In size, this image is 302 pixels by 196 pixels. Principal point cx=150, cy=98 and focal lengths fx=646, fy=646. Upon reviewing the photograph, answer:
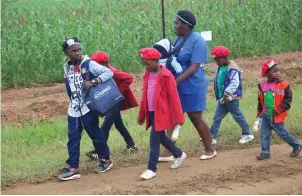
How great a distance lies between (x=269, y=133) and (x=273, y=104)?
42 centimetres

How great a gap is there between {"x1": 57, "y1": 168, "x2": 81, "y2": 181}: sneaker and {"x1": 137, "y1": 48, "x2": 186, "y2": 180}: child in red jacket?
823mm

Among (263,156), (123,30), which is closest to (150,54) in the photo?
(263,156)

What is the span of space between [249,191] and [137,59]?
8.11 m

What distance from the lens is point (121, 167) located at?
808 centimetres

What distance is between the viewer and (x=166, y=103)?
7.43 metres

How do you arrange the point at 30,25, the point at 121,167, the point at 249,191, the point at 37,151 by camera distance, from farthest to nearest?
the point at 30,25, the point at 37,151, the point at 121,167, the point at 249,191

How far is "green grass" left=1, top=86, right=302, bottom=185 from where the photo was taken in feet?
26.3

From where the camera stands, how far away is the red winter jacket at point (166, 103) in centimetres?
737

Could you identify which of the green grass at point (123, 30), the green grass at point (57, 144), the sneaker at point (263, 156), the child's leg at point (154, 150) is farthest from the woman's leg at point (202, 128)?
the green grass at point (123, 30)

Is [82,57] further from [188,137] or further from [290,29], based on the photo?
[290,29]

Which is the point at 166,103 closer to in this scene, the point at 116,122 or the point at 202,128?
the point at 202,128

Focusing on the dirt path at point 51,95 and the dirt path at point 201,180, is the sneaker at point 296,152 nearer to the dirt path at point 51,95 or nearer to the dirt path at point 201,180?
the dirt path at point 201,180

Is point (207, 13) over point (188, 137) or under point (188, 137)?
Answer: over

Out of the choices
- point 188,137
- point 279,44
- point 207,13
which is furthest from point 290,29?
point 188,137
